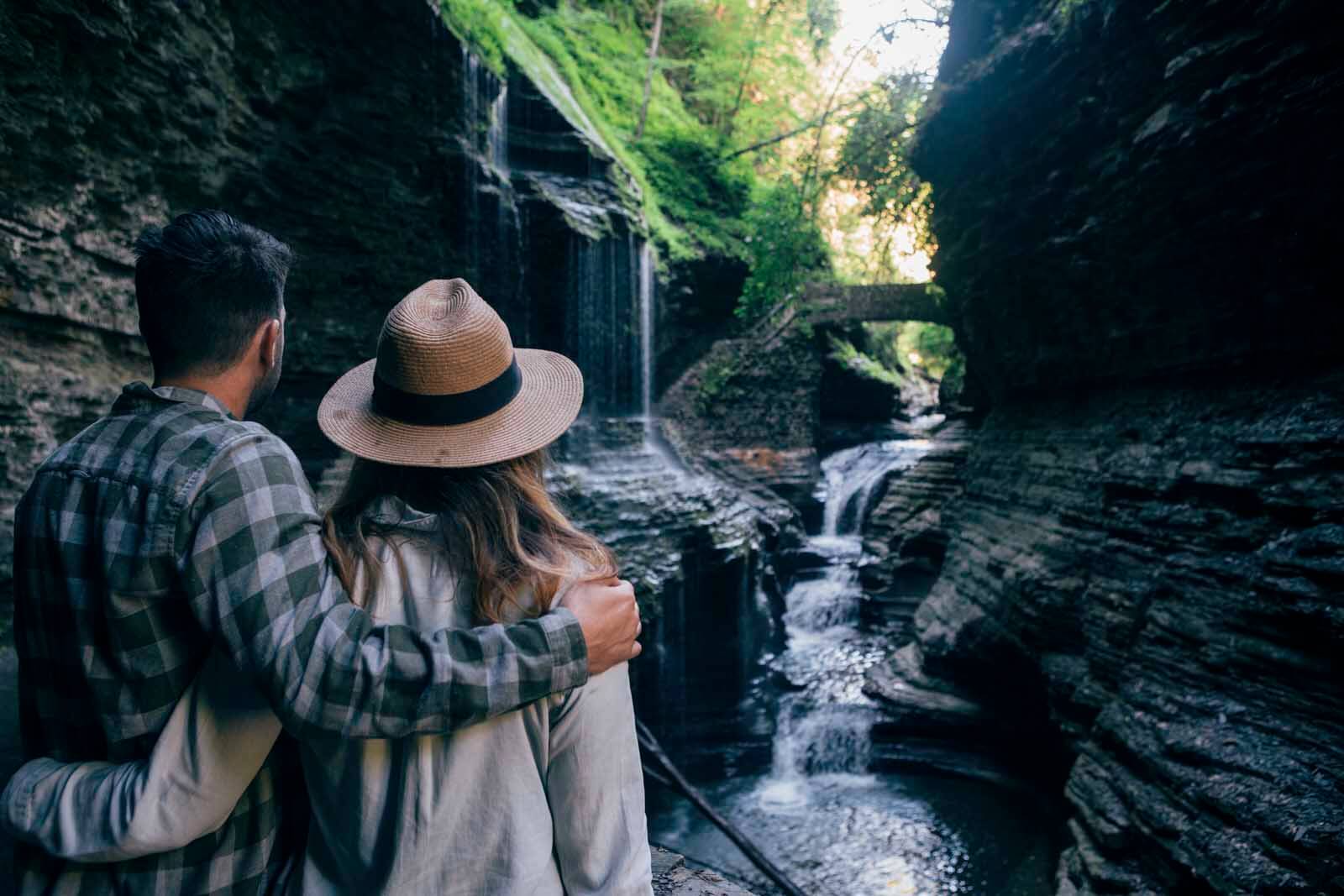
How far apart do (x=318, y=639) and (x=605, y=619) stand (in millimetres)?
434

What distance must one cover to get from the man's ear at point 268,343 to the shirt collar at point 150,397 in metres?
0.16

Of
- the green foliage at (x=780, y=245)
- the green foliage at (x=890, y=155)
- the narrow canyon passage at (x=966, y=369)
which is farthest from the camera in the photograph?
the green foliage at (x=780, y=245)

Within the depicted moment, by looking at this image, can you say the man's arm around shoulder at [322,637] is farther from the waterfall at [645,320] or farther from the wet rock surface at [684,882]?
the waterfall at [645,320]

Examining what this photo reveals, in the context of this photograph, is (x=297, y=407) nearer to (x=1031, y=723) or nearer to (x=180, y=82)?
(x=180, y=82)

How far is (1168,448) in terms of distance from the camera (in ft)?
19.0

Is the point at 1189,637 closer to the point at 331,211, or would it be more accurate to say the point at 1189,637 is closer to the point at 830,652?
the point at 830,652

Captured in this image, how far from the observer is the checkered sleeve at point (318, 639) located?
1.01 m

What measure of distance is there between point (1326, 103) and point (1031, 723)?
5875 mm

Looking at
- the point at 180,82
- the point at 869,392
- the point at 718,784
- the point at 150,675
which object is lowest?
the point at 718,784

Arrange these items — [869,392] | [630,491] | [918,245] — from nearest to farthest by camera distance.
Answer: [630,491] < [918,245] < [869,392]

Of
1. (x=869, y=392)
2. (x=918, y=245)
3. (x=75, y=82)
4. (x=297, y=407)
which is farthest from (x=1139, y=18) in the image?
(x=869, y=392)

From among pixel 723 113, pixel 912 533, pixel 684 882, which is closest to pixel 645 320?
pixel 912 533

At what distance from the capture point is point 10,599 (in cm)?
391

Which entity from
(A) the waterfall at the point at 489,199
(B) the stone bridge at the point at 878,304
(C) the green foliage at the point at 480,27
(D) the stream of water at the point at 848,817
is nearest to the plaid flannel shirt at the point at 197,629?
(D) the stream of water at the point at 848,817
